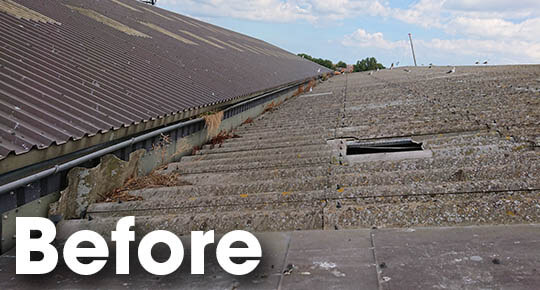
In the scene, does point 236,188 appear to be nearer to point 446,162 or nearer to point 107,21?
point 446,162

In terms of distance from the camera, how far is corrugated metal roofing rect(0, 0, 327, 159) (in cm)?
365

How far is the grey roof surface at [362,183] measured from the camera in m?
2.96

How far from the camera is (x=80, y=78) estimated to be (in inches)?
201

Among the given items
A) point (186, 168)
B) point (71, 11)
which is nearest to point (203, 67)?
point (71, 11)

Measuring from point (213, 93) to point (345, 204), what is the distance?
519 cm

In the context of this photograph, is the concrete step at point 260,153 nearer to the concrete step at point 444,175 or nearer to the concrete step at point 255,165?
the concrete step at point 255,165

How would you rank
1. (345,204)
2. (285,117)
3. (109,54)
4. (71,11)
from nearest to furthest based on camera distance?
1. (345,204)
2. (109,54)
3. (71,11)
4. (285,117)

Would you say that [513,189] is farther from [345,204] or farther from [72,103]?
[72,103]

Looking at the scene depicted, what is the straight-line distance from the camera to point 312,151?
18.1 feet

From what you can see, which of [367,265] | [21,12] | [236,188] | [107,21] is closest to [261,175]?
[236,188]

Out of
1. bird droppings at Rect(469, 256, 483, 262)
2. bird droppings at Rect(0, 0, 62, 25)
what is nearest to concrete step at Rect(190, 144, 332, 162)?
bird droppings at Rect(469, 256, 483, 262)

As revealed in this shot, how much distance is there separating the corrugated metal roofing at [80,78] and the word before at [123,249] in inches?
27.5

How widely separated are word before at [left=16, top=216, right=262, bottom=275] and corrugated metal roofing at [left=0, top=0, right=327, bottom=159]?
70 cm

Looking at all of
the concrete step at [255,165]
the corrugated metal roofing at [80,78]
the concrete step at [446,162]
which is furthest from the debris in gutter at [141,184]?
the concrete step at [446,162]
